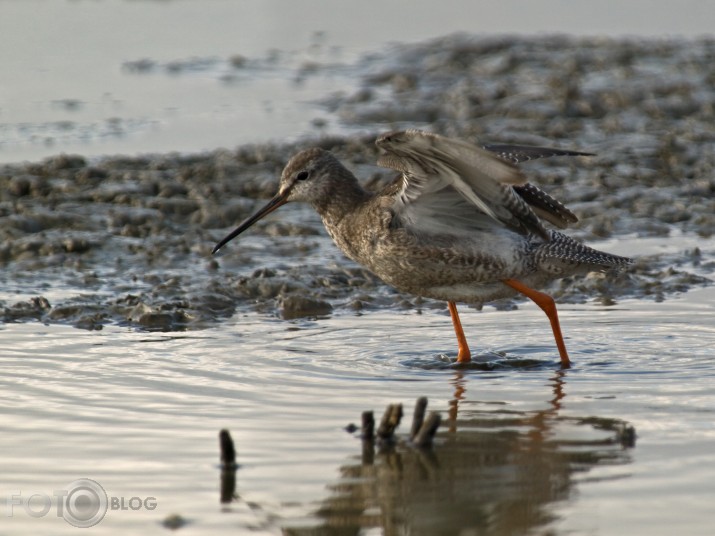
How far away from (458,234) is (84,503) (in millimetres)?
2998

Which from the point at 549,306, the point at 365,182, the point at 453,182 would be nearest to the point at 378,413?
the point at 453,182

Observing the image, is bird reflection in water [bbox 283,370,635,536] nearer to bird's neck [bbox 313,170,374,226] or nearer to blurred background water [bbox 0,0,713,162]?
bird's neck [bbox 313,170,374,226]

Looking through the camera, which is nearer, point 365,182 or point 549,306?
point 549,306

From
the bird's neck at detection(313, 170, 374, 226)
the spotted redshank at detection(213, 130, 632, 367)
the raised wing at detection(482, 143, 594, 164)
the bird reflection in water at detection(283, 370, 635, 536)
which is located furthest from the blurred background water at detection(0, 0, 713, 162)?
the bird reflection in water at detection(283, 370, 635, 536)

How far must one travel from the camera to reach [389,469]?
5.00m

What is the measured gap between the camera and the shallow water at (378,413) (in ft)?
15.0

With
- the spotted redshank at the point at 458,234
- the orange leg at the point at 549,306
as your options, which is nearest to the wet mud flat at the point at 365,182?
the spotted redshank at the point at 458,234

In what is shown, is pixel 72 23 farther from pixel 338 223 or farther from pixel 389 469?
pixel 389 469

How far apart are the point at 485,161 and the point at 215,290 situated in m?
2.72

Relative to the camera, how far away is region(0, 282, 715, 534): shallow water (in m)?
4.58

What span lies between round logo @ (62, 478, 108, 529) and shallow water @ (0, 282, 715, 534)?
53 millimetres

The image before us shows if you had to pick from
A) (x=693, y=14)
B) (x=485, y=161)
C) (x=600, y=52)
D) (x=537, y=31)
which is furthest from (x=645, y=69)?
(x=485, y=161)

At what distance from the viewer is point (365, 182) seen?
1040 cm

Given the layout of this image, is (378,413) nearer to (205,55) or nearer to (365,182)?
(365,182)
